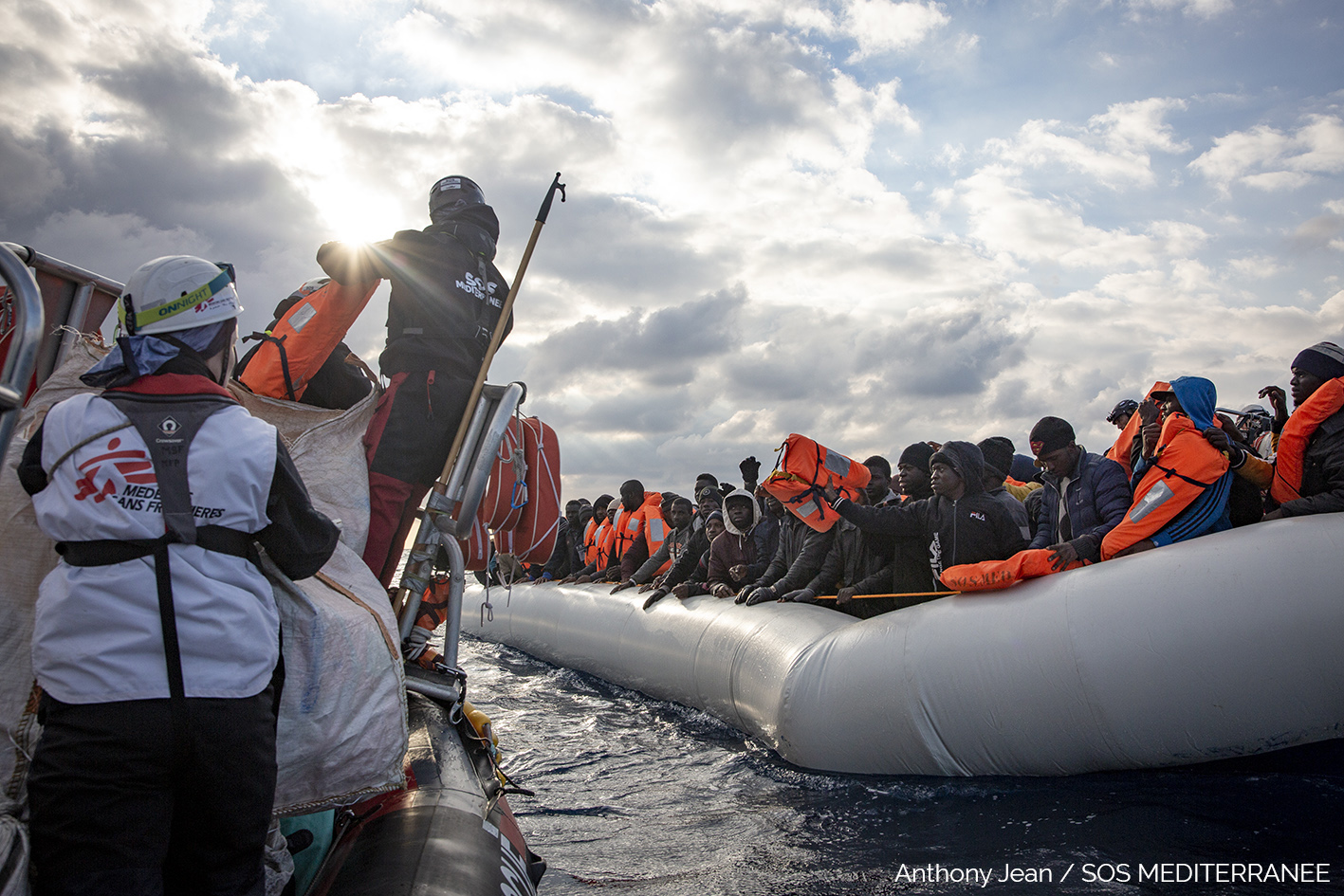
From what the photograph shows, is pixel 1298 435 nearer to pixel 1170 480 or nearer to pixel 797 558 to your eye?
pixel 1170 480

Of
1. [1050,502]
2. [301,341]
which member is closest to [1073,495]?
[1050,502]

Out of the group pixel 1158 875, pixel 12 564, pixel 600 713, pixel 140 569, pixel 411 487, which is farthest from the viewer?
pixel 600 713

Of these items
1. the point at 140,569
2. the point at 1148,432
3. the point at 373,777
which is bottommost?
the point at 373,777

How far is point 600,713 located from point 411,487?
4.60m

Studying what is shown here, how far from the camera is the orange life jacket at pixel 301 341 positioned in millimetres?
2824

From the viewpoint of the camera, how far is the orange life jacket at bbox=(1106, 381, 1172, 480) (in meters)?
4.63

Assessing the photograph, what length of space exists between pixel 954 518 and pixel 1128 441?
3.50 ft

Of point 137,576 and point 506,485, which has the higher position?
point 506,485

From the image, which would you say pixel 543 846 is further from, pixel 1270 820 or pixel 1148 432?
pixel 1148 432

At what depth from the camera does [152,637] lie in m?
1.45

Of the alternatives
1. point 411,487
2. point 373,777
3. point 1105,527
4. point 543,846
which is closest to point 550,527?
point 411,487

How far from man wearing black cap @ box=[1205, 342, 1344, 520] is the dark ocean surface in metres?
1.19

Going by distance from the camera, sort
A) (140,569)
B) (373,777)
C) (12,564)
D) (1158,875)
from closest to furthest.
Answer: (140,569), (12,564), (373,777), (1158,875)

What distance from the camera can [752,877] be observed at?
3.16m
